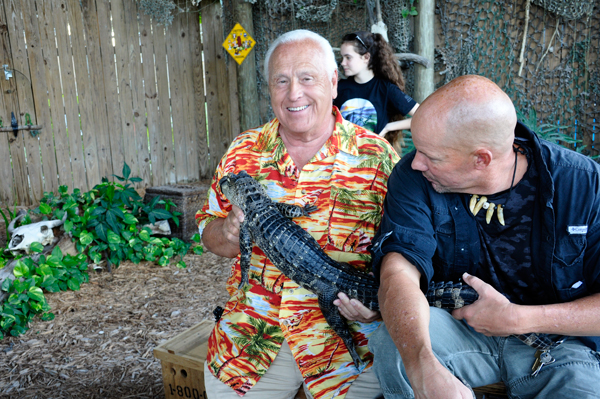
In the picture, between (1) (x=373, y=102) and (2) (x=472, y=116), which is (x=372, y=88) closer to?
(1) (x=373, y=102)

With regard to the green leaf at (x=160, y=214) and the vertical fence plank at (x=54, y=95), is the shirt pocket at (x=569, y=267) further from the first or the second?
the vertical fence plank at (x=54, y=95)

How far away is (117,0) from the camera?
17.2 feet

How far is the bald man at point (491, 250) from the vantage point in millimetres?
1314

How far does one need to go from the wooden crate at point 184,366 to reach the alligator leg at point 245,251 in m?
0.48

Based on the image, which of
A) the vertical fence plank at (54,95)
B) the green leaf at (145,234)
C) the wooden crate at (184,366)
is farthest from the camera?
the vertical fence plank at (54,95)

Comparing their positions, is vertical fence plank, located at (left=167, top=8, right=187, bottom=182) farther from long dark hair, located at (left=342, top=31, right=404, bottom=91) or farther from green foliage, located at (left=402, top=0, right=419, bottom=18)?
green foliage, located at (left=402, top=0, right=419, bottom=18)

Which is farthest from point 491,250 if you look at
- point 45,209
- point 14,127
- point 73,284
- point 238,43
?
point 14,127

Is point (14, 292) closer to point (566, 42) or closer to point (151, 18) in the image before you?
point (151, 18)

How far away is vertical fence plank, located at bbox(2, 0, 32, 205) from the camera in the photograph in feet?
15.0

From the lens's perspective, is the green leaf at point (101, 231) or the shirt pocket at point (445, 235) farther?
the green leaf at point (101, 231)

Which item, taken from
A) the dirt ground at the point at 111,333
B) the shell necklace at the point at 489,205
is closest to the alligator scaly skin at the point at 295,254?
the shell necklace at the point at 489,205

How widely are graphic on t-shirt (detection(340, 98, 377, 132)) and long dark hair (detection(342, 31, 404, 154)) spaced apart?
0.22 metres

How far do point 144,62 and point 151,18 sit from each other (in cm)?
55

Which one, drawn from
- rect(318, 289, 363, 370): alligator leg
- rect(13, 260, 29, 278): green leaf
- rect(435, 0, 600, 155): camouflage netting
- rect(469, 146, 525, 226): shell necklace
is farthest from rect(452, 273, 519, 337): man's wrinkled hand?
rect(435, 0, 600, 155): camouflage netting
